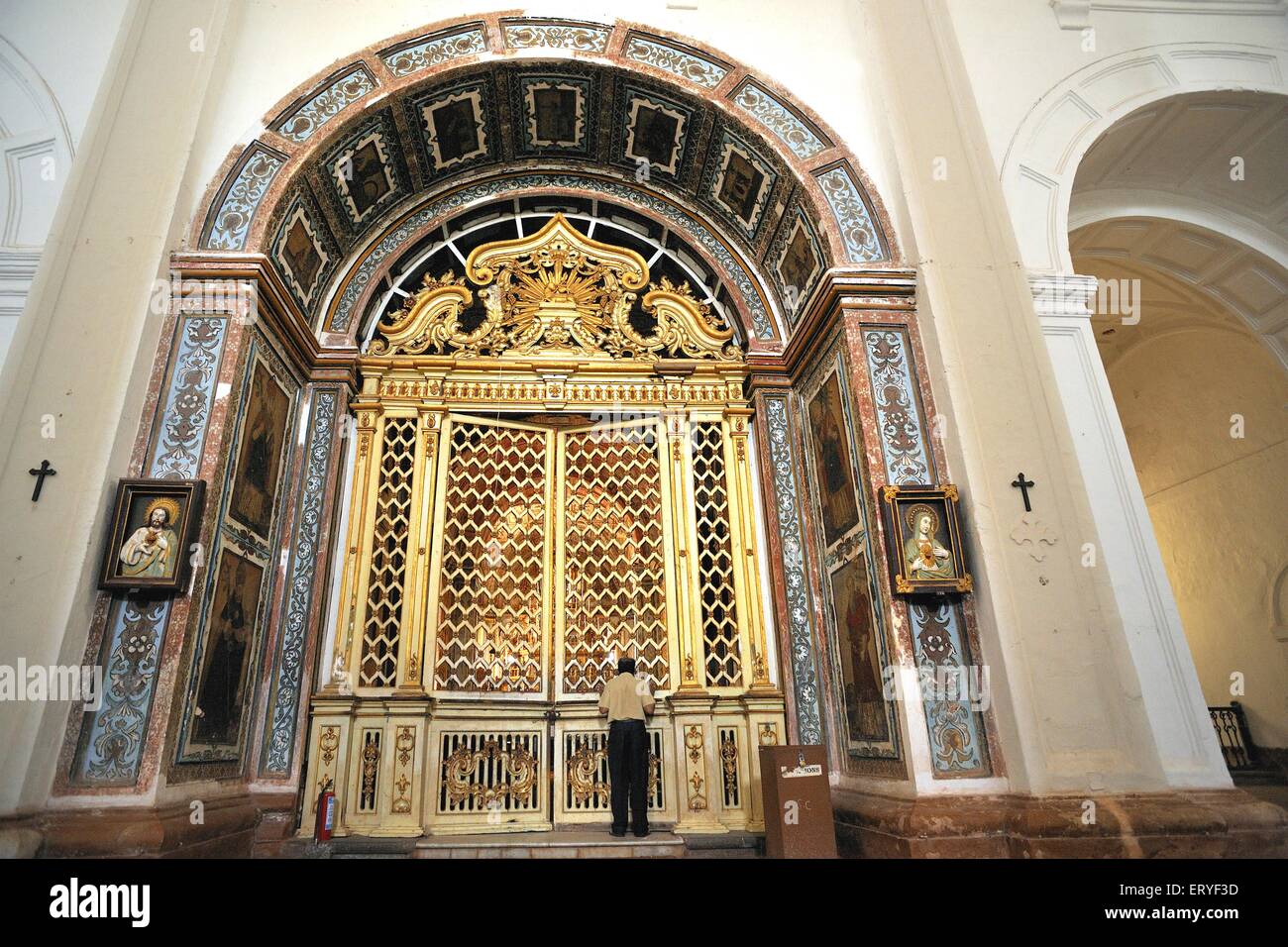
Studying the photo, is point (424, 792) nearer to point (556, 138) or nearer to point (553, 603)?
point (553, 603)

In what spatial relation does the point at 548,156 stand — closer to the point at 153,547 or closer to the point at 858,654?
the point at 153,547

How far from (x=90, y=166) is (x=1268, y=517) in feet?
39.1

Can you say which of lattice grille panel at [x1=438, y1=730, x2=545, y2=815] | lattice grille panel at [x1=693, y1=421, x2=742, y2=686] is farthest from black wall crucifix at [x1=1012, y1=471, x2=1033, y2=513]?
lattice grille panel at [x1=438, y1=730, x2=545, y2=815]

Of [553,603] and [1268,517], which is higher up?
[1268,517]

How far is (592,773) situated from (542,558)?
1.92 m

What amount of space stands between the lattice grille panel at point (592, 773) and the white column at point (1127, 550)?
3.58 m

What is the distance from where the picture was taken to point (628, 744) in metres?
5.95

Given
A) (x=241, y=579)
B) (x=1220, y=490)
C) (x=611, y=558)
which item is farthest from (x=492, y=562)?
(x=1220, y=490)

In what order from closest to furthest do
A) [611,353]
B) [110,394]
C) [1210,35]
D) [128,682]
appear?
[128,682]
[110,394]
[1210,35]
[611,353]

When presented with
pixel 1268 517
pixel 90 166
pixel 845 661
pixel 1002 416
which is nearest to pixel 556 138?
pixel 90 166

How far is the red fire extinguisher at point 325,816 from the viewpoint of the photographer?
5.54 m

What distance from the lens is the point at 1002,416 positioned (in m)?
5.27

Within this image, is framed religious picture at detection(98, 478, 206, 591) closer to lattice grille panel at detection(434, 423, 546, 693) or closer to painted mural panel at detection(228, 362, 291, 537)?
painted mural panel at detection(228, 362, 291, 537)

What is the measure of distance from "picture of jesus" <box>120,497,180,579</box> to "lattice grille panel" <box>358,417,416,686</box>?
6.51 feet
